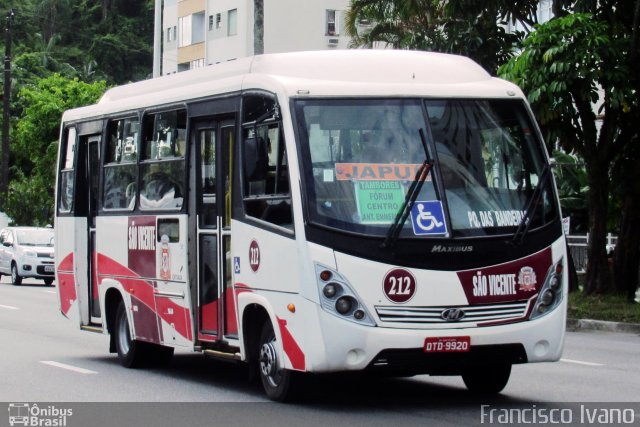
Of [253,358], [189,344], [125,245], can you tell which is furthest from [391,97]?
[125,245]

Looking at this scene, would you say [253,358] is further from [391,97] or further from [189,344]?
[391,97]

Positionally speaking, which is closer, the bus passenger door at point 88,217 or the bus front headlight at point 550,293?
the bus front headlight at point 550,293

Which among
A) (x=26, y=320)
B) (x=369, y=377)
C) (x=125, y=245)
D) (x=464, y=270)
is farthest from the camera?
(x=26, y=320)

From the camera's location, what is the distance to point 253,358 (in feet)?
39.9

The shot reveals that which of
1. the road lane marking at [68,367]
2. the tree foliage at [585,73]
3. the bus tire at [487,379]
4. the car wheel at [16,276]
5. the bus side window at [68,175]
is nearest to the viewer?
the bus tire at [487,379]

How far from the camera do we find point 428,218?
11.2 metres

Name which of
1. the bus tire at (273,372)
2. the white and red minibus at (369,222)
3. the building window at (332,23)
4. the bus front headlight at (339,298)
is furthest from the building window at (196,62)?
the bus front headlight at (339,298)

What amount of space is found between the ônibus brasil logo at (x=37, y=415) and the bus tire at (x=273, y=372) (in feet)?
5.32

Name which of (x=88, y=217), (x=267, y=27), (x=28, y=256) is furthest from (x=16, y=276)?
(x=267, y=27)

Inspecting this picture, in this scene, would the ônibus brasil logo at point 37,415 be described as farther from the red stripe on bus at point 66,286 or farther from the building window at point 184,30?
the building window at point 184,30

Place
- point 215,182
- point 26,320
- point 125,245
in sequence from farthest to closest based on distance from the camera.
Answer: point 26,320 < point 125,245 < point 215,182

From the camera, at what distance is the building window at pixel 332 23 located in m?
67.4

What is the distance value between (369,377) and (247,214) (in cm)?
270

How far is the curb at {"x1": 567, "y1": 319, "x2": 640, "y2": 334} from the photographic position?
2233 cm
